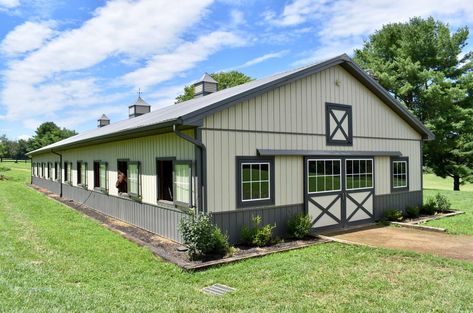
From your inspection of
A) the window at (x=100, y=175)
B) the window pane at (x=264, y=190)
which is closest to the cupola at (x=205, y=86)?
the window at (x=100, y=175)

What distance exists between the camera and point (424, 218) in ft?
40.0

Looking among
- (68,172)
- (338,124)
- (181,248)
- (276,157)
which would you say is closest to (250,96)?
(276,157)

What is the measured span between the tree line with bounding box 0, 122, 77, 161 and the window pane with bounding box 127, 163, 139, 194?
71.7 metres

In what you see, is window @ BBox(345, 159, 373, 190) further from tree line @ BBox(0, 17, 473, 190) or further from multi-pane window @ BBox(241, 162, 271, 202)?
tree line @ BBox(0, 17, 473, 190)

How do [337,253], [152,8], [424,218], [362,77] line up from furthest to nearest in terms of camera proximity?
[424,218], [362,77], [152,8], [337,253]

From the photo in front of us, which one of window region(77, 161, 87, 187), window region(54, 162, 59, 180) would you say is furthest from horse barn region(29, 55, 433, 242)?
window region(54, 162, 59, 180)

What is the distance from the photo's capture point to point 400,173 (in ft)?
41.6

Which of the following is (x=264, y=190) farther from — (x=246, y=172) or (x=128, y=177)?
(x=128, y=177)

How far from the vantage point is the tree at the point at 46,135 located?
81.9 m

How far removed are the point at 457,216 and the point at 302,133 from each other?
22.2ft

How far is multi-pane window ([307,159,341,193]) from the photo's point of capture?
393 inches

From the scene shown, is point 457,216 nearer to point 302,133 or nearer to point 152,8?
point 302,133

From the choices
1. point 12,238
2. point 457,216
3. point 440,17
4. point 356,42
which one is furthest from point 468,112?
point 12,238

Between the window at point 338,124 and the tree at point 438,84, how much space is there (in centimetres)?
1807
